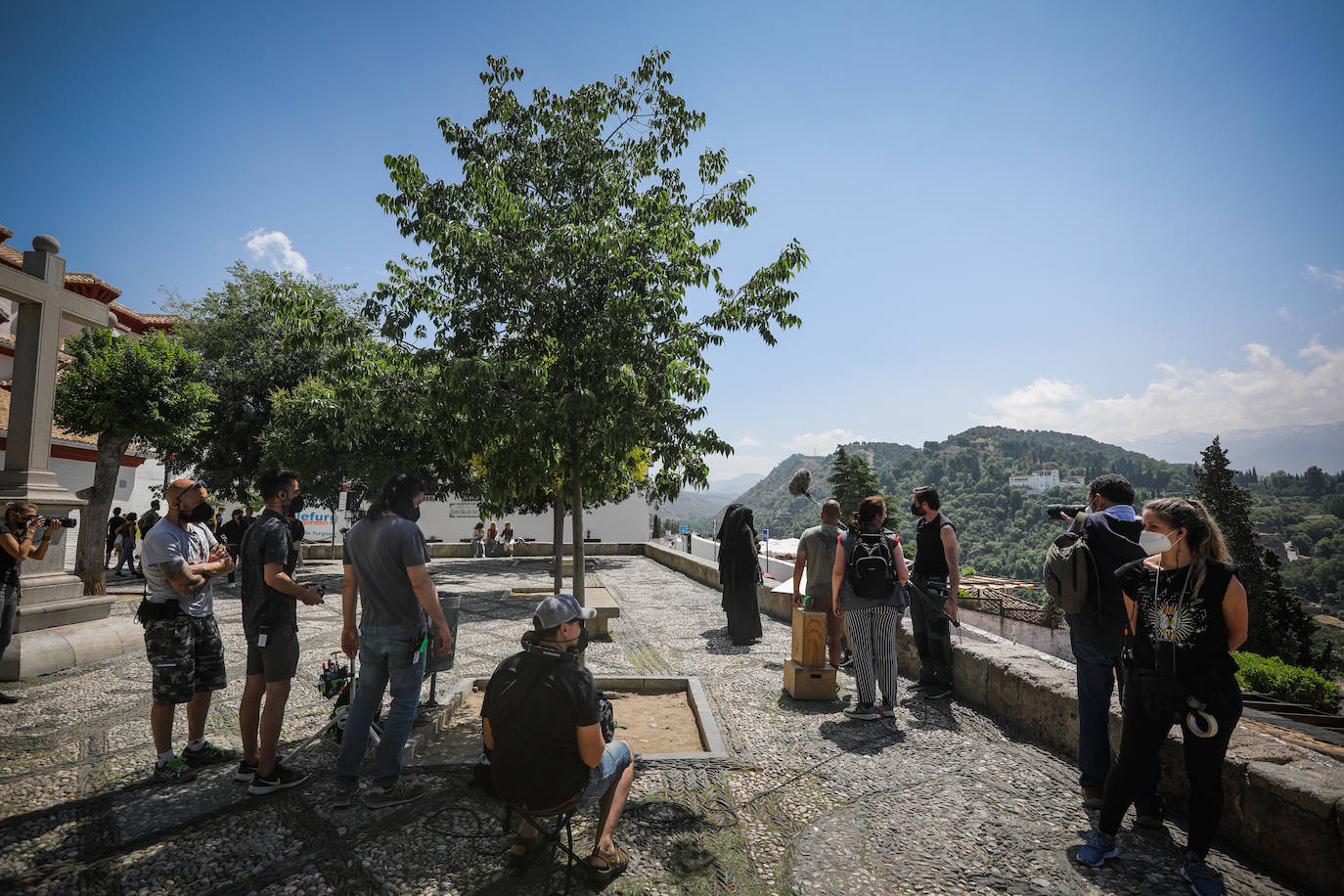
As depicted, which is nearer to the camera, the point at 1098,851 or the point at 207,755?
the point at 1098,851

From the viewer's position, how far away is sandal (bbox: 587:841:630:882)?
109 inches

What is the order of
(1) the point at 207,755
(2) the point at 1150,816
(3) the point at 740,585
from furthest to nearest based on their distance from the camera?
(3) the point at 740,585
(1) the point at 207,755
(2) the point at 1150,816

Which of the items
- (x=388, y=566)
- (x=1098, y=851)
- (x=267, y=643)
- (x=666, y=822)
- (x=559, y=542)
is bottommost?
(x=666, y=822)

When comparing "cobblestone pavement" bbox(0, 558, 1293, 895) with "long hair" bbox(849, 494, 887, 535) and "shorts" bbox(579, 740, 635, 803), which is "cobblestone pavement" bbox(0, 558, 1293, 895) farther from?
"long hair" bbox(849, 494, 887, 535)

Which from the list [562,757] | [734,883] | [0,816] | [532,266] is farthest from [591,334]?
[0,816]

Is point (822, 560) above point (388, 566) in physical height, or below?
below

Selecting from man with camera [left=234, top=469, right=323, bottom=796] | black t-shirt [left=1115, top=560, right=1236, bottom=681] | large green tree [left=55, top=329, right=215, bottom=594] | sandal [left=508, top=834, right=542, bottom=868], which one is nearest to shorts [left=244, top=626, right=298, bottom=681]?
man with camera [left=234, top=469, right=323, bottom=796]

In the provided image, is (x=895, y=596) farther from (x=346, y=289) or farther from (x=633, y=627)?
(x=346, y=289)

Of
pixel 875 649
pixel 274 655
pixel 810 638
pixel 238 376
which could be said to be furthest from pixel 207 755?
pixel 238 376

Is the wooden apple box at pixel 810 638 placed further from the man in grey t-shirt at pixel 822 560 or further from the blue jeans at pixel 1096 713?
the blue jeans at pixel 1096 713

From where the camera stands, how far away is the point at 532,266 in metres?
4.70

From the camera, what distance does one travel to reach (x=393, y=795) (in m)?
3.51

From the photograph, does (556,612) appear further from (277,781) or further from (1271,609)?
(1271,609)

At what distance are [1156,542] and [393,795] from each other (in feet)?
14.1
